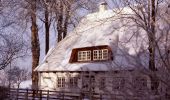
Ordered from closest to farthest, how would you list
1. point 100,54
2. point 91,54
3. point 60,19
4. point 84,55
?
1. point 60,19
2. point 100,54
3. point 91,54
4. point 84,55

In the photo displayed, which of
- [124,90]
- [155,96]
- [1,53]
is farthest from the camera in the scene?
[1,53]

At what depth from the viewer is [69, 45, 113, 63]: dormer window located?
32.3 metres

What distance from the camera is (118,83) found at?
10.7m

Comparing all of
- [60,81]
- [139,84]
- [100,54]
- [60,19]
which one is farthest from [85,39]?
[139,84]

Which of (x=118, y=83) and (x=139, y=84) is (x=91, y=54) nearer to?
(x=118, y=83)

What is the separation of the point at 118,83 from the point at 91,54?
2255 centimetres

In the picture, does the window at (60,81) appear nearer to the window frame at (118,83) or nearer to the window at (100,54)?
the window at (100,54)

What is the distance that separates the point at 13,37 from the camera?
36500 mm

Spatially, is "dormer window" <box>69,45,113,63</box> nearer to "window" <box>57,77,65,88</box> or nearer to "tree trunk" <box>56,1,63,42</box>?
"window" <box>57,77,65,88</box>

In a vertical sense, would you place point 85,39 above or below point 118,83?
above

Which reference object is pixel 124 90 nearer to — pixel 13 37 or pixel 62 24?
pixel 62 24

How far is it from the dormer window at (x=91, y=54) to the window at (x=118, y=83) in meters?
20.0

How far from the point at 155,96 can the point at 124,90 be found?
955 millimetres

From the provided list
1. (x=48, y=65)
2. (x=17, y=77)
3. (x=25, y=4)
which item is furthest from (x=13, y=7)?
(x=17, y=77)
